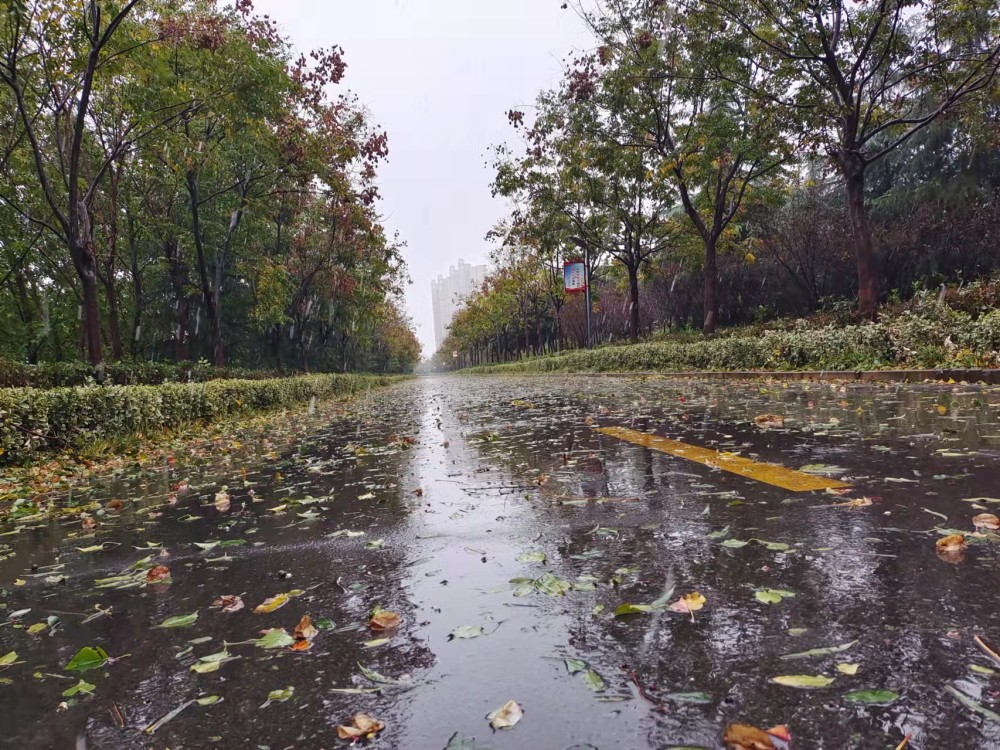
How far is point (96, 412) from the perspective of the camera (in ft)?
24.7

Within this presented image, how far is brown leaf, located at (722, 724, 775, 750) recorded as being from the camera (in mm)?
1240

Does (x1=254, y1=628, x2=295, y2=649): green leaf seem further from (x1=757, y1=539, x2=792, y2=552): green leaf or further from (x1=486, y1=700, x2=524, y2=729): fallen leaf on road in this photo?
(x1=757, y1=539, x2=792, y2=552): green leaf

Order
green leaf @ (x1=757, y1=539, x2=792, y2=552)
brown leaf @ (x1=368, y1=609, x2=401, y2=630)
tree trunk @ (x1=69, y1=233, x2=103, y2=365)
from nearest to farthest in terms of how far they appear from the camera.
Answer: brown leaf @ (x1=368, y1=609, x2=401, y2=630) < green leaf @ (x1=757, y1=539, x2=792, y2=552) < tree trunk @ (x1=69, y1=233, x2=103, y2=365)

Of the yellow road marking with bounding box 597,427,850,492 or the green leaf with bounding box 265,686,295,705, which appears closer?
the green leaf with bounding box 265,686,295,705

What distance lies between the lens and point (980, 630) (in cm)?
163

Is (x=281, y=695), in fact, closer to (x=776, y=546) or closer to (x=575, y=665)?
(x=575, y=665)

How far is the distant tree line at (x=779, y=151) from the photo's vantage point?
45.3ft

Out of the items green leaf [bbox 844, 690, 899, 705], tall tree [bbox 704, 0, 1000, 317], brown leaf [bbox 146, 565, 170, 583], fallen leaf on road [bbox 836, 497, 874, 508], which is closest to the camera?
green leaf [bbox 844, 690, 899, 705]

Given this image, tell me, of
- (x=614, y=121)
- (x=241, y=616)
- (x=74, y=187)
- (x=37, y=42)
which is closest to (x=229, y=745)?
(x=241, y=616)

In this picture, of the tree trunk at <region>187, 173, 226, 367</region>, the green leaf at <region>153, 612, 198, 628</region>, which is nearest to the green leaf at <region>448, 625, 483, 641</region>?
the green leaf at <region>153, 612, 198, 628</region>

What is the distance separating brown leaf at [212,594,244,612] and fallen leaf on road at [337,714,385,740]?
106 cm

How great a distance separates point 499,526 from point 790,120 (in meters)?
16.5

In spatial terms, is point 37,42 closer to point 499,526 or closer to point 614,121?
point 499,526

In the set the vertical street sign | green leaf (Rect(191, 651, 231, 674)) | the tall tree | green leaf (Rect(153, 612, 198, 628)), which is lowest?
green leaf (Rect(153, 612, 198, 628))
